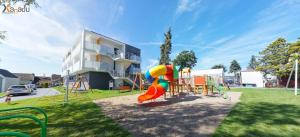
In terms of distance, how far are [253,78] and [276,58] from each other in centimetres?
1220

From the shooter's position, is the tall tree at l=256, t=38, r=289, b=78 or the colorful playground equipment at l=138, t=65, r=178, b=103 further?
the tall tree at l=256, t=38, r=289, b=78

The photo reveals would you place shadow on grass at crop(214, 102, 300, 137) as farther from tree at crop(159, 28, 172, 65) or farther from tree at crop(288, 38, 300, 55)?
tree at crop(159, 28, 172, 65)

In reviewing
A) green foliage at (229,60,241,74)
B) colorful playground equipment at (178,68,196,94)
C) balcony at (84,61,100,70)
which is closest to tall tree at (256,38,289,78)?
colorful playground equipment at (178,68,196,94)

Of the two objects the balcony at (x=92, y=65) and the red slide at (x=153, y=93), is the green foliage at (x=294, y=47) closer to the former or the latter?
the red slide at (x=153, y=93)

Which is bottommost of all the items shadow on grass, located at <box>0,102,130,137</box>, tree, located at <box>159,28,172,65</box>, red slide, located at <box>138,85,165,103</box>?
shadow on grass, located at <box>0,102,130,137</box>

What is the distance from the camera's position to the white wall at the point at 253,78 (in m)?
42.3

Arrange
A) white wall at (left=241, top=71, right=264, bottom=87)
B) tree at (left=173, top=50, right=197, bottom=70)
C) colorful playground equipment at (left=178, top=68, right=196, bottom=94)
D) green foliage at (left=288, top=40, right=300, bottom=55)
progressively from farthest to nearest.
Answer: tree at (left=173, top=50, right=197, bottom=70) < white wall at (left=241, top=71, right=264, bottom=87) < green foliage at (left=288, top=40, right=300, bottom=55) < colorful playground equipment at (left=178, top=68, right=196, bottom=94)

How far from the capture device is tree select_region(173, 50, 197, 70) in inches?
2586

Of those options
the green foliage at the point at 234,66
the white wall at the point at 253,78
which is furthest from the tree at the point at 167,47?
the green foliage at the point at 234,66

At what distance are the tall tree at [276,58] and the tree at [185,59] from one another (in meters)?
31.1

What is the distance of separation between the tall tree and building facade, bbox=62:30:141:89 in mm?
28042

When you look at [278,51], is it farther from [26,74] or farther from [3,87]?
[26,74]

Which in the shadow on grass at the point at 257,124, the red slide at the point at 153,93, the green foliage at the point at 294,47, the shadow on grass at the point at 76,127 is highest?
the green foliage at the point at 294,47

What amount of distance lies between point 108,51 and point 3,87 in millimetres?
25542
